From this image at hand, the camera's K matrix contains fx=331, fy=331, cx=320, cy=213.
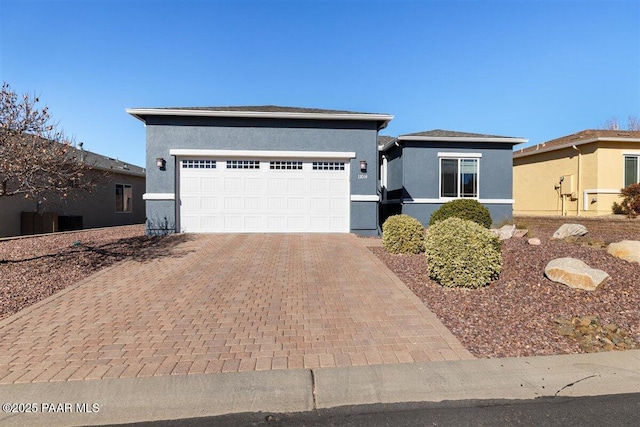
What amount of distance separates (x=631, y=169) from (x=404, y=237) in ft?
47.8

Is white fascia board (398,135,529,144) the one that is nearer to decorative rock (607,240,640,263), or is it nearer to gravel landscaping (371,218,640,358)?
gravel landscaping (371,218,640,358)

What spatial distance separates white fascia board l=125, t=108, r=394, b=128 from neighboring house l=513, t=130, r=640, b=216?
10936 millimetres

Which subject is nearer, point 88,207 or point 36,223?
point 36,223

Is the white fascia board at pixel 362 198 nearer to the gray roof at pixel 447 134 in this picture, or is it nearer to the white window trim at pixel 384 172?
the gray roof at pixel 447 134

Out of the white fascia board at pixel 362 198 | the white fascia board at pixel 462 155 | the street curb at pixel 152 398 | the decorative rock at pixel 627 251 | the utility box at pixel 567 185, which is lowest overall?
the street curb at pixel 152 398

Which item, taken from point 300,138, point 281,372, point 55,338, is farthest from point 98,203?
point 281,372

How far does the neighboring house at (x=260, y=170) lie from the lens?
11695mm

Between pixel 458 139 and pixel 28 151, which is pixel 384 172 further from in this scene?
pixel 28 151

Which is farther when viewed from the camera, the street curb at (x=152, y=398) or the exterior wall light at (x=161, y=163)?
the exterior wall light at (x=161, y=163)

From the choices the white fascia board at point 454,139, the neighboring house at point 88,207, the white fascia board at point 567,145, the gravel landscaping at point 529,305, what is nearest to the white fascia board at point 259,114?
the white fascia board at point 454,139

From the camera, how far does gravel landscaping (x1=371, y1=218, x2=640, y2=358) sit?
12.7 feet

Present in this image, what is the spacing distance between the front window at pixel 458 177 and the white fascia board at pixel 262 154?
483 cm

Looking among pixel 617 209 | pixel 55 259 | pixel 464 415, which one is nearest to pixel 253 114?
pixel 55 259

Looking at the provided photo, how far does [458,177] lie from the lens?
47.3ft
